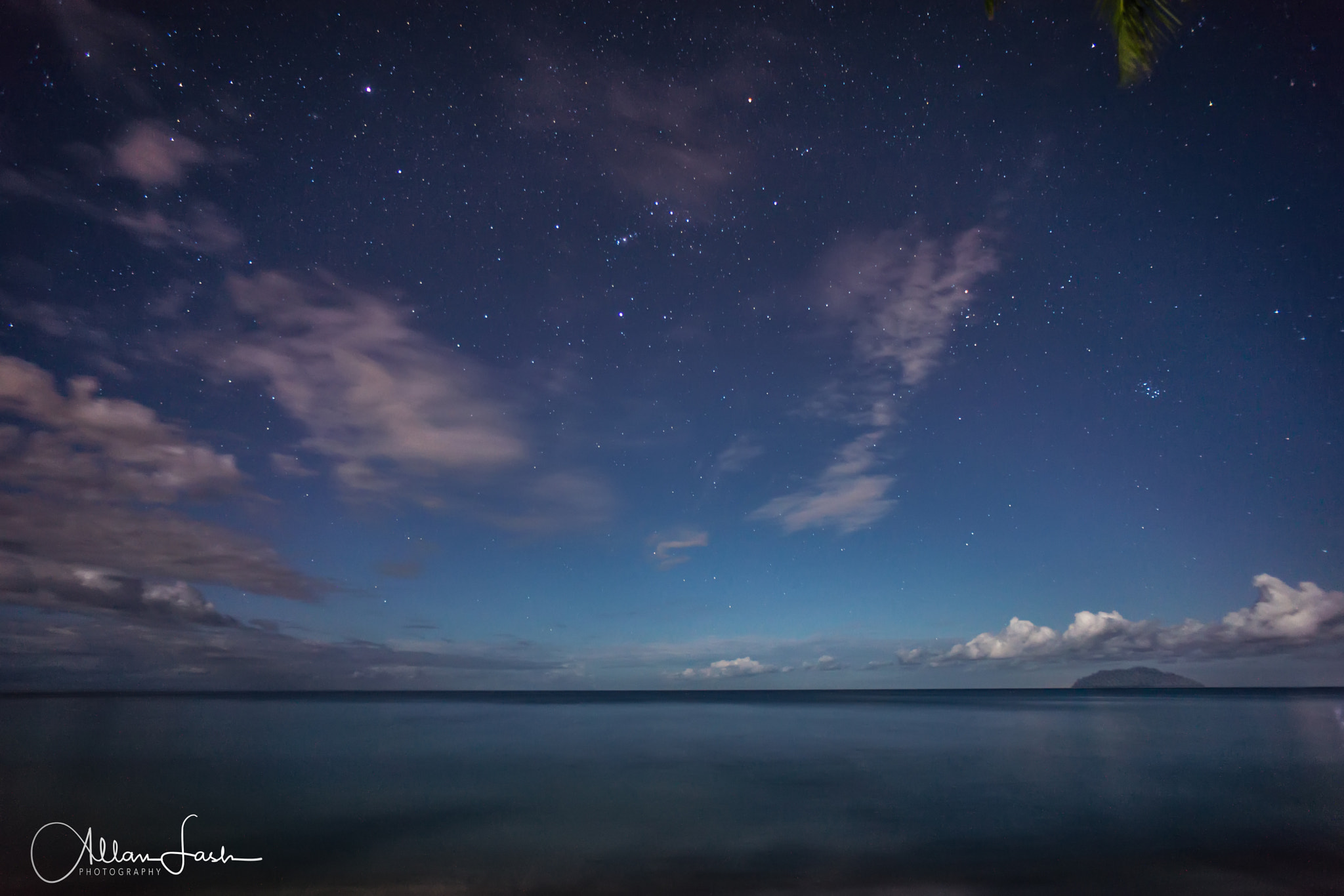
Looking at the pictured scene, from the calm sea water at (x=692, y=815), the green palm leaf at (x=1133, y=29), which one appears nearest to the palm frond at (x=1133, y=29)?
the green palm leaf at (x=1133, y=29)

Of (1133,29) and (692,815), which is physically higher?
(1133,29)

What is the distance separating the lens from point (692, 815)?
12609 millimetres

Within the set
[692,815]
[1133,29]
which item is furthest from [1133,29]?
[692,815]

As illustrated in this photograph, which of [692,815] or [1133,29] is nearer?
[1133,29]

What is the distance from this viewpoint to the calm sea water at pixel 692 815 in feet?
28.8

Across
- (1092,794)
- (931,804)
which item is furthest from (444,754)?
(1092,794)

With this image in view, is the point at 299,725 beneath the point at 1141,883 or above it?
beneath

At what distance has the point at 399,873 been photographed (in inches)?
353

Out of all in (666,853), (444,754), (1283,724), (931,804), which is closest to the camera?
(666,853)

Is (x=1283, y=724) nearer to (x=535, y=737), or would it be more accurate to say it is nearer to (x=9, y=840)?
(x=535, y=737)

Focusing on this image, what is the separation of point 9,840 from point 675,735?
25.5 metres

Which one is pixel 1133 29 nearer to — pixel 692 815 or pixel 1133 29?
pixel 1133 29

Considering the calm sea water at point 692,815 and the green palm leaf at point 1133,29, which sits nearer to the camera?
the green palm leaf at point 1133,29

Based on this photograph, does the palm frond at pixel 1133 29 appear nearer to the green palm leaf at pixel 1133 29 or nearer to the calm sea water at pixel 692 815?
the green palm leaf at pixel 1133 29
